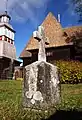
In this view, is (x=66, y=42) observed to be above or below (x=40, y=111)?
above

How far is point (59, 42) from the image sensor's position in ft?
92.6

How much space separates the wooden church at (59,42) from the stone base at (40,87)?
67.1 feet

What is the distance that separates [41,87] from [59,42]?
21601 mm

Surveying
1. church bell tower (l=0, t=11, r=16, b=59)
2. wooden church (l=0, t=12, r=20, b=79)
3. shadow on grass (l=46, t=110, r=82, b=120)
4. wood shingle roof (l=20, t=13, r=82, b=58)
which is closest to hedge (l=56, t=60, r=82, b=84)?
wood shingle roof (l=20, t=13, r=82, b=58)

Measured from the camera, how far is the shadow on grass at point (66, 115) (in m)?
6.00

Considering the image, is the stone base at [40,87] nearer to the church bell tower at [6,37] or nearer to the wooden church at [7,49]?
the wooden church at [7,49]

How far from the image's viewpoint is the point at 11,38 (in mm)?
42062

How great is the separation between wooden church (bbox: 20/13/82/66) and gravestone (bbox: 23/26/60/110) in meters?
20.4

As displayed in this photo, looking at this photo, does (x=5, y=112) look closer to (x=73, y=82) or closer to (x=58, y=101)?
(x=58, y=101)

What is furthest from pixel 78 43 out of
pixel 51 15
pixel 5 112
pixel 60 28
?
pixel 5 112

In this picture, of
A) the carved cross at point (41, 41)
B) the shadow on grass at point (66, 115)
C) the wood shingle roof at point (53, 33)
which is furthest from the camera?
the wood shingle roof at point (53, 33)

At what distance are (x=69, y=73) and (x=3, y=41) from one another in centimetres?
2052

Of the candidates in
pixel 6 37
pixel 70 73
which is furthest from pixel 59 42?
pixel 6 37

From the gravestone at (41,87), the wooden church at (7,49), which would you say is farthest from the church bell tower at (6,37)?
→ the gravestone at (41,87)
